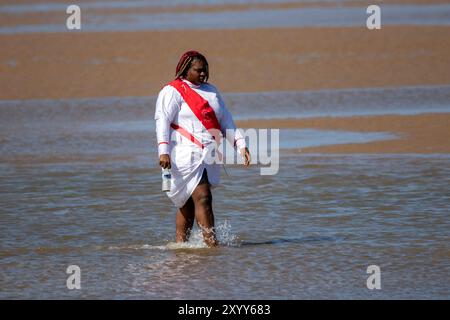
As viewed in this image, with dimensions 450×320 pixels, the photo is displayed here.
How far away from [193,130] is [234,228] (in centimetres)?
163

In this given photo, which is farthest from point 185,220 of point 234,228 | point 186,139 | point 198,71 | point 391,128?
point 391,128

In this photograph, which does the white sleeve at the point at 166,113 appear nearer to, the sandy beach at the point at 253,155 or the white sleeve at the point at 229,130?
the white sleeve at the point at 229,130

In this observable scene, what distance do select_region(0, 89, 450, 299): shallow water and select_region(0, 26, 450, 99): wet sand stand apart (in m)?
6.06

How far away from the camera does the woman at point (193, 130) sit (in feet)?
31.6

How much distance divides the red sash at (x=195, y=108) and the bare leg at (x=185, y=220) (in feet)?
1.85

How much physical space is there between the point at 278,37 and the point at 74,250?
16261 mm

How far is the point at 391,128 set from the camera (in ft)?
57.8

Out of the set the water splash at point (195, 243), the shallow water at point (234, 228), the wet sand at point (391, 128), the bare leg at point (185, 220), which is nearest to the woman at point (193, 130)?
the bare leg at point (185, 220)

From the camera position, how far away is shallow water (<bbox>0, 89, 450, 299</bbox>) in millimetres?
8883

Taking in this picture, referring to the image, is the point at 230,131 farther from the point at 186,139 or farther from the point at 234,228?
the point at 234,228

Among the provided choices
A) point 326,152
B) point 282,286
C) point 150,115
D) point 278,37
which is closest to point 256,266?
point 282,286

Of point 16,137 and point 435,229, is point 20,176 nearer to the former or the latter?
point 16,137

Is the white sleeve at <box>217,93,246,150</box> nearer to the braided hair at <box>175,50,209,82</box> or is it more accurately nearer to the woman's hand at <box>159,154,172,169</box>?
the braided hair at <box>175,50,209,82</box>

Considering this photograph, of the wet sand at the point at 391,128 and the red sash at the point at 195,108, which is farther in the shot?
the wet sand at the point at 391,128
